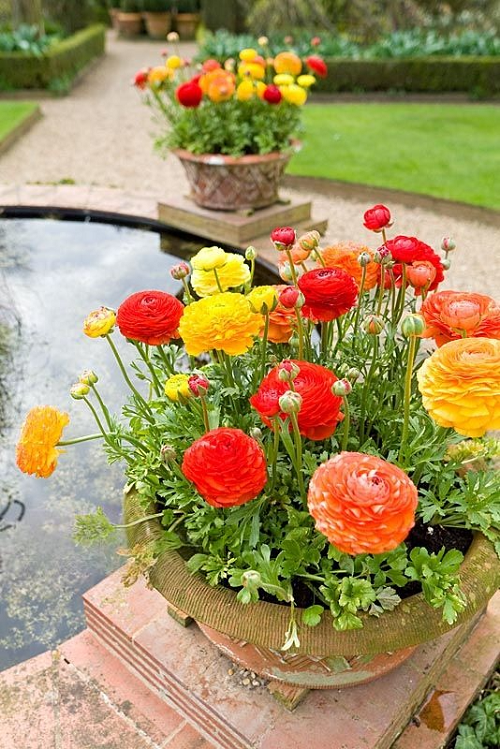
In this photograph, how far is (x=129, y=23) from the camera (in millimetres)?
15547

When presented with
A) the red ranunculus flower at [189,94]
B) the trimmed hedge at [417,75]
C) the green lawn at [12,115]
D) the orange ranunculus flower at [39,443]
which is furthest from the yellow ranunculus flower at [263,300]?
the trimmed hedge at [417,75]

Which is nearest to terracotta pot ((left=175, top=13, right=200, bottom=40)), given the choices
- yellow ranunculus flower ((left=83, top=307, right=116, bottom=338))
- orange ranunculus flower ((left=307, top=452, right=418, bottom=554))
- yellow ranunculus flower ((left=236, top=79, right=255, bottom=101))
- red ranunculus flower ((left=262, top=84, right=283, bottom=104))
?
yellow ranunculus flower ((left=236, top=79, right=255, bottom=101))

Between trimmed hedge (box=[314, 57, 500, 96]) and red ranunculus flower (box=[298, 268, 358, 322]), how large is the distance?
28.3 ft

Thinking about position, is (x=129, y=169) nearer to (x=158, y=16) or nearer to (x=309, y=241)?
(x=309, y=241)

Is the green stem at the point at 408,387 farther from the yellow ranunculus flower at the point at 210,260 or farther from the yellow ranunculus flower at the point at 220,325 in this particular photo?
the yellow ranunculus flower at the point at 210,260

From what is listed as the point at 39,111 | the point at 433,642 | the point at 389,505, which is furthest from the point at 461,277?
the point at 39,111

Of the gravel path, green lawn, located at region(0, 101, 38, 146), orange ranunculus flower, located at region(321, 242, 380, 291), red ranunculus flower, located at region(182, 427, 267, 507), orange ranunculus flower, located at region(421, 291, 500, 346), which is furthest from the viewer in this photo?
green lawn, located at region(0, 101, 38, 146)

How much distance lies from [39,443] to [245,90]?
2975mm

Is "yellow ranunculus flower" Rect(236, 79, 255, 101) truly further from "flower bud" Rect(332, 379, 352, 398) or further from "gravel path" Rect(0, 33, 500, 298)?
"flower bud" Rect(332, 379, 352, 398)

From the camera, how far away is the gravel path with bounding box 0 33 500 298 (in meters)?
4.27

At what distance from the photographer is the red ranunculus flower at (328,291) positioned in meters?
1.19

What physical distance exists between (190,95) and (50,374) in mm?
1709

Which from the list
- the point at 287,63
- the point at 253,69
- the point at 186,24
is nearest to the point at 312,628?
the point at 253,69

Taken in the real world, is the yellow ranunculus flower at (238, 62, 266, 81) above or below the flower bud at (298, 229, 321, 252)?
below
